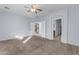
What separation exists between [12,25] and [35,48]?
426 mm

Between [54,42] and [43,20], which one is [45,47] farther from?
[43,20]

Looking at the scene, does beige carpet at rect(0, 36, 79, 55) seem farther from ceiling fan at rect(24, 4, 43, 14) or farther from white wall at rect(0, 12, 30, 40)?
ceiling fan at rect(24, 4, 43, 14)

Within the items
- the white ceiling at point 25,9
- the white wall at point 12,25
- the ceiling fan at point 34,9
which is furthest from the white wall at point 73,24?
the white wall at point 12,25

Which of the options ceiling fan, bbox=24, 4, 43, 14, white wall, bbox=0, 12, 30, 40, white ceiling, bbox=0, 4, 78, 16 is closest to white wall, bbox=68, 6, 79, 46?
white ceiling, bbox=0, 4, 78, 16

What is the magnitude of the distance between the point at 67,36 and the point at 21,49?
611mm

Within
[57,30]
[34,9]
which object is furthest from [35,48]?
[34,9]

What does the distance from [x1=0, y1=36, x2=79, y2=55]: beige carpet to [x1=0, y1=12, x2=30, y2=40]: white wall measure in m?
0.09

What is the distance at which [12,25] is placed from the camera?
1.36 metres

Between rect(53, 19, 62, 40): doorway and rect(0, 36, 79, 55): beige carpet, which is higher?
rect(53, 19, 62, 40): doorway

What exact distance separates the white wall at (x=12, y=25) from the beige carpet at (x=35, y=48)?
0.31 ft

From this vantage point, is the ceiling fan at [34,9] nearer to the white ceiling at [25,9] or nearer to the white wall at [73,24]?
the white ceiling at [25,9]

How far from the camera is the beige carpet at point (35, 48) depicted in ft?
4.37

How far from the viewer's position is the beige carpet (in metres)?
1.33

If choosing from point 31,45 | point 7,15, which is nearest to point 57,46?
Result: point 31,45
